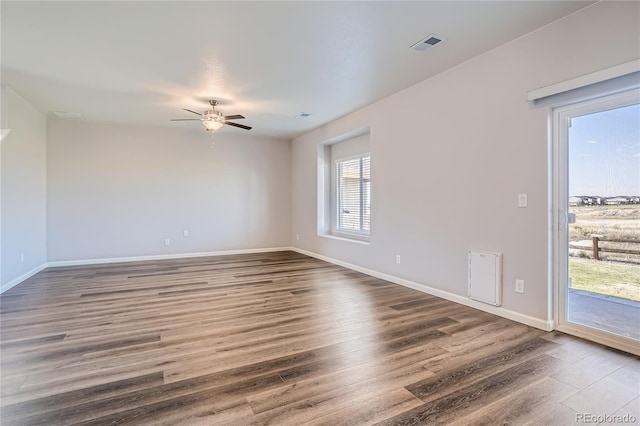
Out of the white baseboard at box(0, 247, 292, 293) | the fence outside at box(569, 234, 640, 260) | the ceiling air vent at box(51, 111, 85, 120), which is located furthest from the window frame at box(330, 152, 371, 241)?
the ceiling air vent at box(51, 111, 85, 120)

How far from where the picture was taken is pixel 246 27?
2795mm

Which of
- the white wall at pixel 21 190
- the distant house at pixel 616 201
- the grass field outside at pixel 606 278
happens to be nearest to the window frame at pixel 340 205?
the grass field outside at pixel 606 278

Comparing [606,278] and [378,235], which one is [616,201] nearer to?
Result: [606,278]

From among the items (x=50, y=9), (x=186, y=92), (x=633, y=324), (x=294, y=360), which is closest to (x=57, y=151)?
(x=186, y=92)

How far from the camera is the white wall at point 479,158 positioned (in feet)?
8.72

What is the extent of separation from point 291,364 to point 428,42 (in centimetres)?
314

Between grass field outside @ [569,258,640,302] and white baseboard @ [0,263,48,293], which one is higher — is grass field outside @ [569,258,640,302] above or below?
above

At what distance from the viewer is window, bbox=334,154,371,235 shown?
5887mm

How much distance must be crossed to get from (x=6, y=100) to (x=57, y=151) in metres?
1.89

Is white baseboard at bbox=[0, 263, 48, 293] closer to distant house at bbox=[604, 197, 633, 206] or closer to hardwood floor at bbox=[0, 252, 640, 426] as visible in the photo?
hardwood floor at bbox=[0, 252, 640, 426]

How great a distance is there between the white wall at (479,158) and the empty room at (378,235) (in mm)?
20

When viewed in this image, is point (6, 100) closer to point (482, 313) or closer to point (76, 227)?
point (76, 227)

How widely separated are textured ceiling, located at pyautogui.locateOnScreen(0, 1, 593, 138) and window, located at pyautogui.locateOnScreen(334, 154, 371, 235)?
5.01ft

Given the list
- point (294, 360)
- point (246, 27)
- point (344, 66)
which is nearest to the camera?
point (294, 360)
